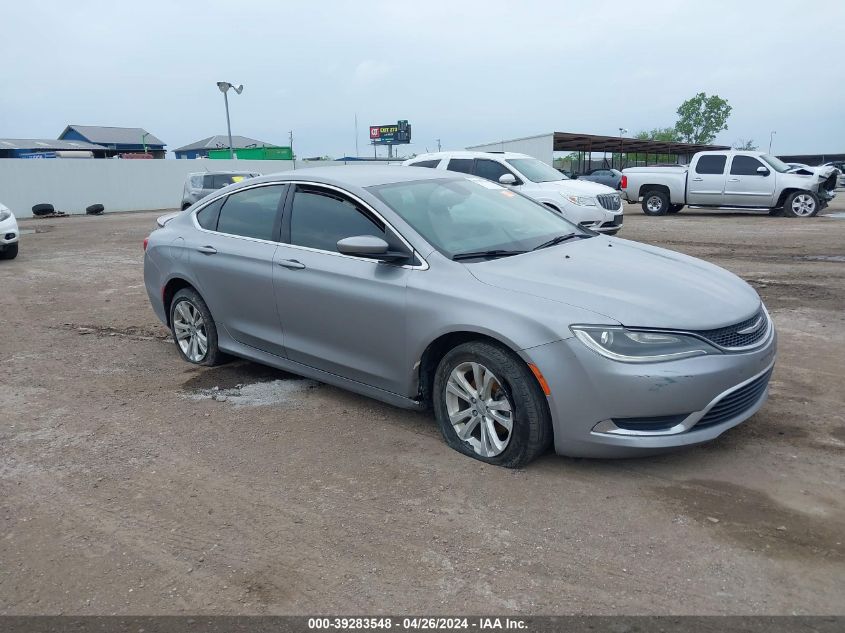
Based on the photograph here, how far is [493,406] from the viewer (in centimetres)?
372

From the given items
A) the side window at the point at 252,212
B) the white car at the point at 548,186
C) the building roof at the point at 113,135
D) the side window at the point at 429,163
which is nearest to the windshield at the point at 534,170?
the white car at the point at 548,186

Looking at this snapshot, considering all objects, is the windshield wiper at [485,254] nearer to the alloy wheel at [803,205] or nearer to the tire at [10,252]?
the tire at [10,252]

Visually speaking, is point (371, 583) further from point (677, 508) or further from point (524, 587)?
point (677, 508)

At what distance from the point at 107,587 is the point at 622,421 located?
2.44 m

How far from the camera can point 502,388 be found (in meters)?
3.64

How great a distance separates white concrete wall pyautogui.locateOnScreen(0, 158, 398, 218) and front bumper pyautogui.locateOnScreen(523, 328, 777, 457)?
77.0 feet

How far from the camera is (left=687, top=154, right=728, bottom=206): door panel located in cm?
1812

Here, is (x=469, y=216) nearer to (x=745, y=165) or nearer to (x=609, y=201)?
(x=609, y=201)

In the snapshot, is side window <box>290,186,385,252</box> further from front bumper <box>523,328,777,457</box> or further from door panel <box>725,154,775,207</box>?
door panel <box>725,154,775,207</box>

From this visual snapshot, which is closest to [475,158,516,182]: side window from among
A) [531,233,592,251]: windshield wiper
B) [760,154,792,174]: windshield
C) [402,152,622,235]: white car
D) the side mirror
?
[402,152,622,235]: white car

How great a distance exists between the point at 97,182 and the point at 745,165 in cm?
2637

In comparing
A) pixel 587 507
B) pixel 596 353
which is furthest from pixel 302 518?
pixel 596 353

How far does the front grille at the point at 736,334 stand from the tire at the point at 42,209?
98.0 ft

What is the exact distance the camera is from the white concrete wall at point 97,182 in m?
28.0
